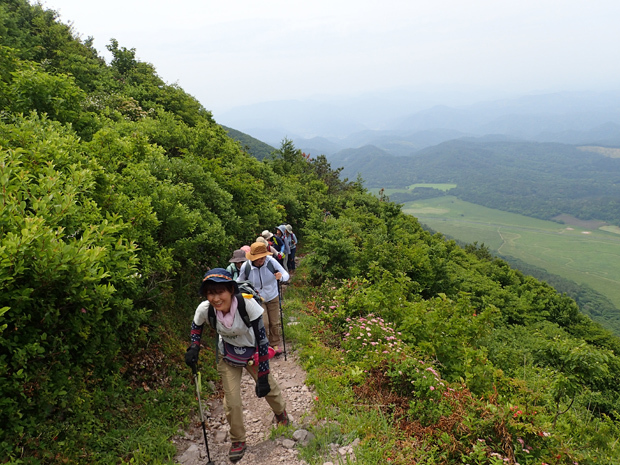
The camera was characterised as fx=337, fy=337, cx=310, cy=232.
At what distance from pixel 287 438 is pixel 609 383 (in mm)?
14012

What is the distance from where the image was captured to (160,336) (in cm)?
636

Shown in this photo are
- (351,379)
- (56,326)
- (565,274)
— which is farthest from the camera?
(565,274)

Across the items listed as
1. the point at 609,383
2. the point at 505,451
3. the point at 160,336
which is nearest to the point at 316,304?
the point at 160,336

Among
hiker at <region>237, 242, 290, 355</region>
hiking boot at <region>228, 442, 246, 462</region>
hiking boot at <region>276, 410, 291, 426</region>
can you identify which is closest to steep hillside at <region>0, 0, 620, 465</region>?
hiking boot at <region>276, 410, 291, 426</region>

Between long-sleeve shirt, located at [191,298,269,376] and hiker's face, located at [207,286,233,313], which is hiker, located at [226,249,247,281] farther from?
hiker's face, located at [207,286,233,313]

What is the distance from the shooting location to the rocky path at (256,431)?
4.67 meters

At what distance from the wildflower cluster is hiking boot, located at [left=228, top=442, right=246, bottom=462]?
2643 mm

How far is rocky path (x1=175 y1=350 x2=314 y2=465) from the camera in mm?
4668

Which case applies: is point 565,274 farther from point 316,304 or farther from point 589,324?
point 316,304

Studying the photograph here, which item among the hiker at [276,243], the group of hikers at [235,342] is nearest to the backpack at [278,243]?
the hiker at [276,243]

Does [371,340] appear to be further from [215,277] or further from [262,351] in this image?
[215,277]

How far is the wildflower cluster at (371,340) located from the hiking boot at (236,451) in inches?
104

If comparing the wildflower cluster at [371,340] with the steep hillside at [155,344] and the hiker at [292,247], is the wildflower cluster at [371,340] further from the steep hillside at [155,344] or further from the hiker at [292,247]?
the hiker at [292,247]

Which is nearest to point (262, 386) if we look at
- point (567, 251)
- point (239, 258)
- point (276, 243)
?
point (239, 258)
